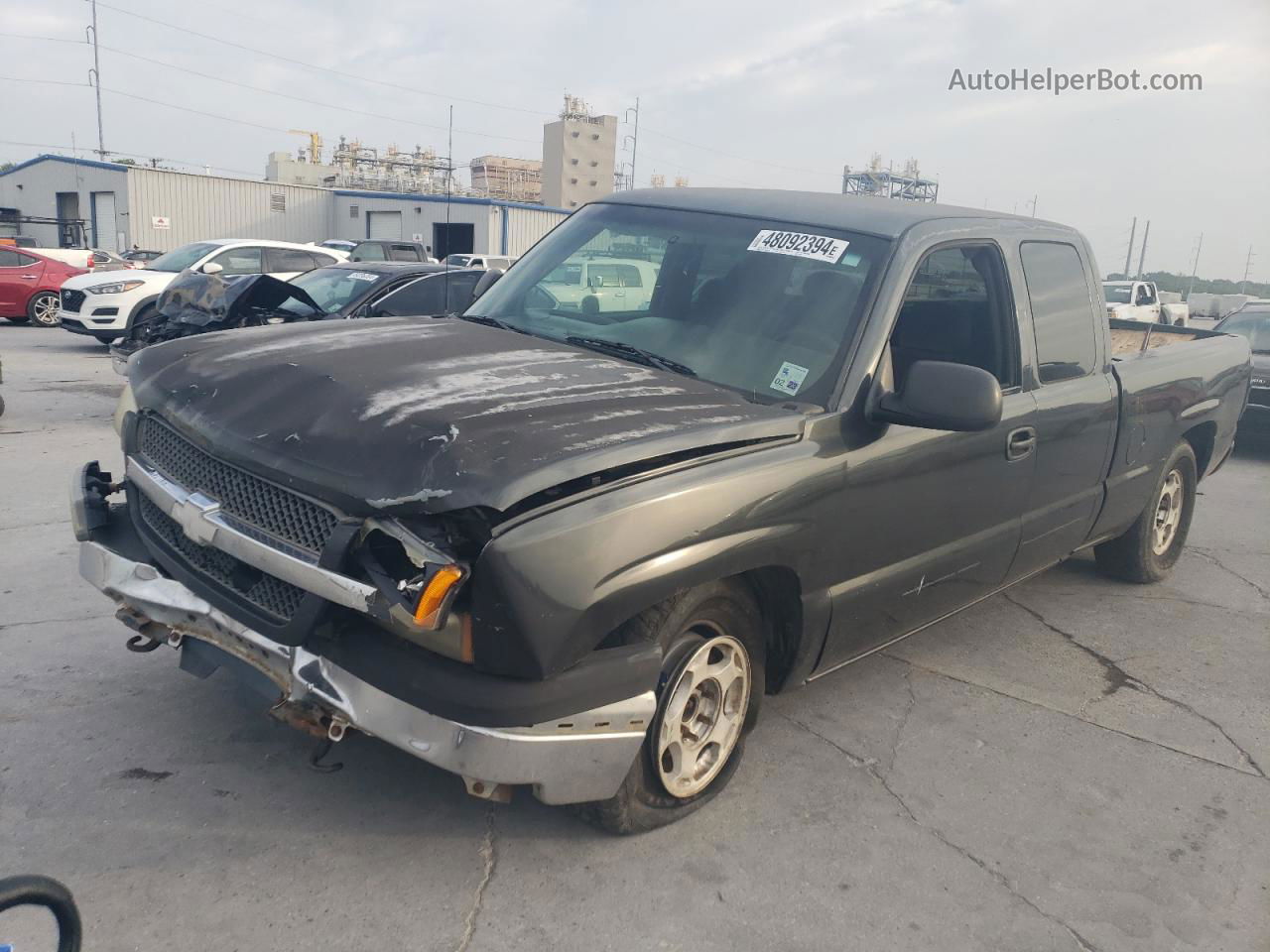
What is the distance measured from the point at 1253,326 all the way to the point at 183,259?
14825mm

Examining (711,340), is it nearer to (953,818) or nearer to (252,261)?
(953,818)

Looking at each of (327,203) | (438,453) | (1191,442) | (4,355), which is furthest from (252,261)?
(327,203)

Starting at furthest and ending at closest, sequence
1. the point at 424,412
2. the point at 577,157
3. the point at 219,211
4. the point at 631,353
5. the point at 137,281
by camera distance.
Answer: the point at 577,157, the point at 219,211, the point at 137,281, the point at 631,353, the point at 424,412

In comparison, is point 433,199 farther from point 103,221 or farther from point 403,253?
point 403,253

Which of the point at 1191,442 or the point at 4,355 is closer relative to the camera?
the point at 1191,442

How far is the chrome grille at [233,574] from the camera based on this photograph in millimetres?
2719

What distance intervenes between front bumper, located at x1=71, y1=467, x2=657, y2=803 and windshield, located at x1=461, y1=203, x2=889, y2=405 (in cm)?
128

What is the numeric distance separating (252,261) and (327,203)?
102 ft

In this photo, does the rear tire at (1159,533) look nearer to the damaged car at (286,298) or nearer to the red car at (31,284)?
the damaged car at (286,298)

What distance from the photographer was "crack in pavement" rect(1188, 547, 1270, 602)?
6156 mm

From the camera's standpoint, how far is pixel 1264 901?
3064 millimetres

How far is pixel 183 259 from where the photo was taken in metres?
15.8

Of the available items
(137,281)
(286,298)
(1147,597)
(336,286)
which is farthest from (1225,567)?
(137,281)

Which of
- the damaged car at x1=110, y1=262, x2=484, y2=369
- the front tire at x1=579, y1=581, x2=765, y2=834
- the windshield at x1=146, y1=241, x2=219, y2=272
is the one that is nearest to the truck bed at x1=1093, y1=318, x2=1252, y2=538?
the front tire at x1=579, y1=581, x2=765, y2=834
